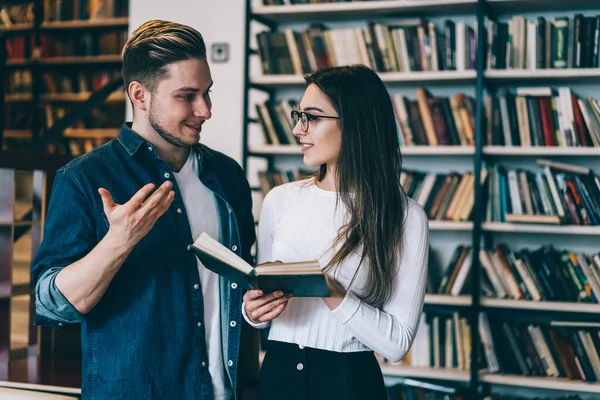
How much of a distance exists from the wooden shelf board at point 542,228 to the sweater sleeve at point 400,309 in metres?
1.66

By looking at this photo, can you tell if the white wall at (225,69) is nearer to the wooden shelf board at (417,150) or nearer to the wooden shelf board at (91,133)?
the wooden shelf board at (417,150)

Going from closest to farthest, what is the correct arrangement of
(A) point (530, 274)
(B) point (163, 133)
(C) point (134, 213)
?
1. (C) point (134, 213)
2. (B) point (163, 133)
3. (A) point (530, 274)

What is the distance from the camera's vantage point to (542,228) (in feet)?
10.4

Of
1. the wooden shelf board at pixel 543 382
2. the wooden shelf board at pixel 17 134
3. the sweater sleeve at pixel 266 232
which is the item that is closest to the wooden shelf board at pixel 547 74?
the wooden shelf board at pixel 543 382

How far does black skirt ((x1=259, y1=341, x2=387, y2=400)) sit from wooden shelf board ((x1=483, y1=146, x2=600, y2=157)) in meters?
1.88

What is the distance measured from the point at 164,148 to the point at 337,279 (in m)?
0.51

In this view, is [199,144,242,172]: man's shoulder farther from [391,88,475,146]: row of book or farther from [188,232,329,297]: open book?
[391,88,475,146]: row of book

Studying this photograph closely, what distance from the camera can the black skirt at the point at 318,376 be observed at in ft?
5.18

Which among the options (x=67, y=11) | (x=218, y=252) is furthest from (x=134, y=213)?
(x=67, y=11)

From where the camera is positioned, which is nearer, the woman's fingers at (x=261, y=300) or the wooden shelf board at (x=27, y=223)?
the woman's fingers at (x=261, y=300)

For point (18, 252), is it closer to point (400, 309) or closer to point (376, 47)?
point (400, 309)

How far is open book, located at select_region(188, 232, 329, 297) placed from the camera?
1367 millimetres

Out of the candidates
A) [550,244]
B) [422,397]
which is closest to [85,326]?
[422,397]

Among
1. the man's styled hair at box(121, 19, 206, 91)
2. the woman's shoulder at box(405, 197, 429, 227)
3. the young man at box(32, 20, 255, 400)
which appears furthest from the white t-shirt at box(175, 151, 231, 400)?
the woman's shoulder at box(405, 197, 429, 227)
